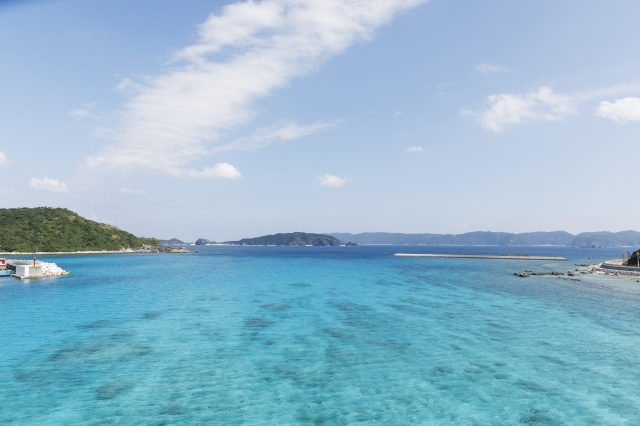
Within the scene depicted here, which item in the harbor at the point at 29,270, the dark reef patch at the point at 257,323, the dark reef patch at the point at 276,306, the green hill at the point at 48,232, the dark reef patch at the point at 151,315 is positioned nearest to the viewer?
the dark reef patch at the point at 257,323

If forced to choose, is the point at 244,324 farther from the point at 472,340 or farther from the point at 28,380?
the point at 472,340

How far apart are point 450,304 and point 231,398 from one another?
3276 centimetres

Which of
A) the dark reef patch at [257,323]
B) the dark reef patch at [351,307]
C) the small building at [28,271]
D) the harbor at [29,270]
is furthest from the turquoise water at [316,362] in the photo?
the harbor at [29,270]

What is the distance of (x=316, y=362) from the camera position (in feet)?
71.4

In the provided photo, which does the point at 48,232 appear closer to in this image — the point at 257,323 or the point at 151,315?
the point at 151,315

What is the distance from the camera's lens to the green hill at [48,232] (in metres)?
152

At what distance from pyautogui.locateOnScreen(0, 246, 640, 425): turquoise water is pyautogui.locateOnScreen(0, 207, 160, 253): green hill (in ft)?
461

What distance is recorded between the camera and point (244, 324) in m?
31.5

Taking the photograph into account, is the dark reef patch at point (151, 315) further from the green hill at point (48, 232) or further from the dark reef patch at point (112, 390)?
the green hill at point (48, 232)

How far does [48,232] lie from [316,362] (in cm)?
19186

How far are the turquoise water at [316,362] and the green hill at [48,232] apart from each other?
5530 inches

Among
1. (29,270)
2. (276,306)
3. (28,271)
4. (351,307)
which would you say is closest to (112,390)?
(276,306)

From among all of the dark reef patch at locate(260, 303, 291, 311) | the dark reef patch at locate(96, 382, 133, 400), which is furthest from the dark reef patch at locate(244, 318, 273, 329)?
the dark reef patch at locate(96, 382, 133, 400)

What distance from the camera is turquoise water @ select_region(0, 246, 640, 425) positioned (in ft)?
51.3
